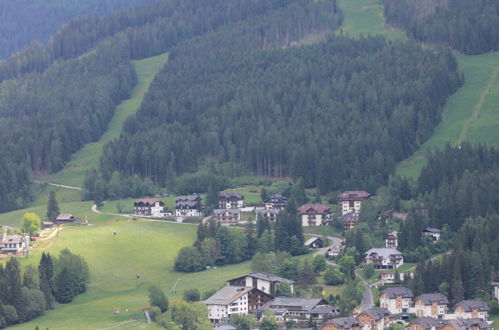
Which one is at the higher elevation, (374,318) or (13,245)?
(13,245)

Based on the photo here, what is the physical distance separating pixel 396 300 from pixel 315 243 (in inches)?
1601

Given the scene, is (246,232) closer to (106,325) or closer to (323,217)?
(323,217)

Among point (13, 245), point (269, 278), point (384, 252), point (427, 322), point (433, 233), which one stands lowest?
point (427, 322)

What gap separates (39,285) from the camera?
15462cm

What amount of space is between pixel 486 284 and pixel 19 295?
53.8 metres

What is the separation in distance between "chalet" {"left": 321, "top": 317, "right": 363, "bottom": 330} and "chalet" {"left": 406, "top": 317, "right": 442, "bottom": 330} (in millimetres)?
5427

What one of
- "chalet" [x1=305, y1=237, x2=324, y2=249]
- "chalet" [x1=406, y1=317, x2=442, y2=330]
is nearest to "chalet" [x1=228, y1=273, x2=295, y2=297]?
"chalet" [x1=406, y1=317, x2=442, y2=330]

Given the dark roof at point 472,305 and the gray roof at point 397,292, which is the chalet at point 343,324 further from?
the dark roof at point 472,305

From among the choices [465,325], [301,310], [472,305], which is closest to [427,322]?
[465,325]

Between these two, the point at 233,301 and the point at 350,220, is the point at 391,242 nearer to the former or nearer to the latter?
the point at 350,220

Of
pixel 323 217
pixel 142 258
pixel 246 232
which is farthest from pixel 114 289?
pixel 323 217

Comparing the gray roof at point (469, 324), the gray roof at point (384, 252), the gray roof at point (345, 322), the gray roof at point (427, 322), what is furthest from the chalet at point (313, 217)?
the gray roof at point (469, 324)

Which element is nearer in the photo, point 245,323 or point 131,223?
point 245,323

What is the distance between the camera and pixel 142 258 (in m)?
177
